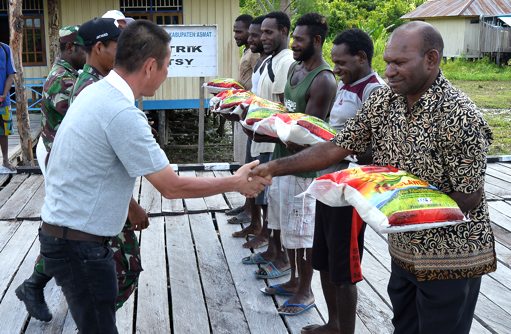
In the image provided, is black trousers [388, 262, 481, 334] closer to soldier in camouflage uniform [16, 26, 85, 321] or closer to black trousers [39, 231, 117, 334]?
black trousers [39, 231, 117, 334]

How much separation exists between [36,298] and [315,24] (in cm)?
243

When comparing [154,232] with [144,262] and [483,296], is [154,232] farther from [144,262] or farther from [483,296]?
[483,296]

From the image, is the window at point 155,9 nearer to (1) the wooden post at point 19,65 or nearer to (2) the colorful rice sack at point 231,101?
(1) the wooden post at point 19,65

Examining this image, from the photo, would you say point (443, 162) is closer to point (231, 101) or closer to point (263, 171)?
point (263, 171)

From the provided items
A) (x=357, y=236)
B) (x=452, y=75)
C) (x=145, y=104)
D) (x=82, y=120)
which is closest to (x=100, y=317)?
(x=82, y=120)

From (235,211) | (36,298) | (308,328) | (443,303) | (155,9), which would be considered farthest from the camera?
(155,9)

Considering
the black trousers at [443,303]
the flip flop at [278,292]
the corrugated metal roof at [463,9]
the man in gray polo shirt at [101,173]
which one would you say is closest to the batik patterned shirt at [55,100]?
the man in gray polo shirt at [101,173]

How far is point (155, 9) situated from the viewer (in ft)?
36.3

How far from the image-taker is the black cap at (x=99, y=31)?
3059mm

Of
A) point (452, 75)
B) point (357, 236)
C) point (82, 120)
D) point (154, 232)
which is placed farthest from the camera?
point (452, 75)

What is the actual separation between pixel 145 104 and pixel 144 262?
659 centimetres

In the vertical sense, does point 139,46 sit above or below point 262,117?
above

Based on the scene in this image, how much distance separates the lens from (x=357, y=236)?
298 cm

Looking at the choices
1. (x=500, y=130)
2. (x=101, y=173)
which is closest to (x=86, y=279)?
(x=101, y=173)
